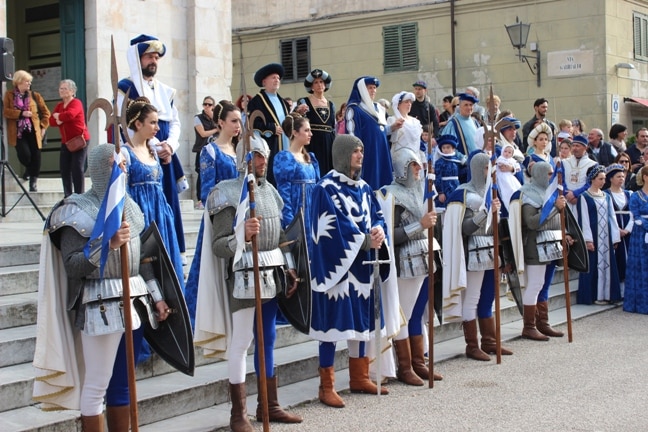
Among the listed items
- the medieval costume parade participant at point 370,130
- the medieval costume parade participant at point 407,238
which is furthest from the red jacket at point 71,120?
the medieval costume parade participant at point 407,238

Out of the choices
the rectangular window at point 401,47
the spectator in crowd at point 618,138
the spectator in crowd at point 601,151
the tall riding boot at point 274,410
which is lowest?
the tall riding boot at point 274,410

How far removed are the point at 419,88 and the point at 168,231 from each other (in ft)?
22.3

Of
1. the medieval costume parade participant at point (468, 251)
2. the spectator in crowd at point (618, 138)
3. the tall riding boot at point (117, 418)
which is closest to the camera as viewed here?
the tall riding boot at point (117, 418)

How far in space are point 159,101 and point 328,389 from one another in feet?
9.10

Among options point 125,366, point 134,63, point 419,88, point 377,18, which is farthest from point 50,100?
point 377,18

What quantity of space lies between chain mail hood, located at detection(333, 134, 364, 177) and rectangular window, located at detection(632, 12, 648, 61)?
674 inches

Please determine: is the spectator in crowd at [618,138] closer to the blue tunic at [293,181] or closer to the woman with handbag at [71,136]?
the blue tunic at [293,181]

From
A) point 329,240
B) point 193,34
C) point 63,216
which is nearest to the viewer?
point 63,216

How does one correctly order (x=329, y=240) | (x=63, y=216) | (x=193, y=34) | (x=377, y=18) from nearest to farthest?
(x=63, y=216), (x=329, y=240), (x=193, y=34), (x=377, y=18)

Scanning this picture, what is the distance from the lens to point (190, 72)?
1421cm

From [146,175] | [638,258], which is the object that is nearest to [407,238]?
[146,175]

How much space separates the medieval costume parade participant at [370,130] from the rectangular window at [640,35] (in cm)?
1442

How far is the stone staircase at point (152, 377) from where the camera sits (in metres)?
5.76

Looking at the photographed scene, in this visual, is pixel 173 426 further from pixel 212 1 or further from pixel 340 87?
pixel 340 87
